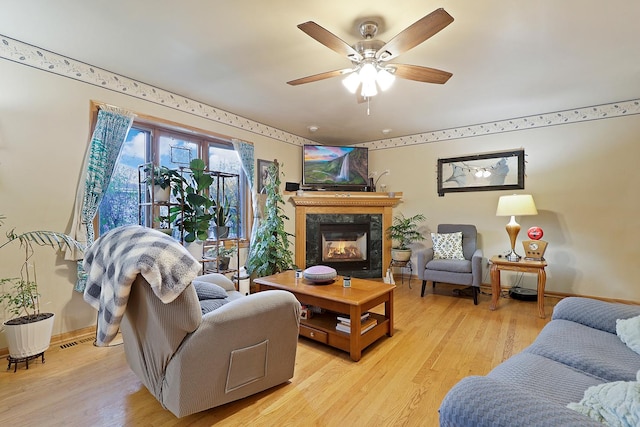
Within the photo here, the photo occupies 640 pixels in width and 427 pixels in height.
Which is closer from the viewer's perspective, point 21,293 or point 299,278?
point 21,293

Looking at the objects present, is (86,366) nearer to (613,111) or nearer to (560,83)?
(560,83)

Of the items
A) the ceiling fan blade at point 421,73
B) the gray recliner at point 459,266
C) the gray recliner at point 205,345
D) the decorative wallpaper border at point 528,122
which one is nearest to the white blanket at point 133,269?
the gray recliner at point 205,345

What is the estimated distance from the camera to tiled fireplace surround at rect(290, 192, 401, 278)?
475 centimetres

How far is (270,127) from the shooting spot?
447 centimetres

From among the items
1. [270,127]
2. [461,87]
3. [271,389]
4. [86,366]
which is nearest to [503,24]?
[461,87]

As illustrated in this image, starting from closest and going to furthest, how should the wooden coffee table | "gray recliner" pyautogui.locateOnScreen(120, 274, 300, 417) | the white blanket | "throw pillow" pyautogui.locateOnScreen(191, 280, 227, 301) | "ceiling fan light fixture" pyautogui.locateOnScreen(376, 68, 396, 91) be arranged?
the white blanket
"gray recliner" pyautogui.locateOnScreen(120, 274, 300, 417)
"throw pillow" pyautogui.locateOnScreen(191, 280, 227, 301)
"ceiling fan light fixture" pyautogui.locateOnScreen(376, 68, 396, 91)
the wooden coffee table

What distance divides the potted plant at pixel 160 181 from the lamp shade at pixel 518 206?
3714mm

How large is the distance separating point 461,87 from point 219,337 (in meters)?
3.18

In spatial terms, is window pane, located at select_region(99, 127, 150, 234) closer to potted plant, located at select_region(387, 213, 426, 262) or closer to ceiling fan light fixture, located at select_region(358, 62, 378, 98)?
ceiling fan light fixture, located at select_region(358, 62, 378, 98)

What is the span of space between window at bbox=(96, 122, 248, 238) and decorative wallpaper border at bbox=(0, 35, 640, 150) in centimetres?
32

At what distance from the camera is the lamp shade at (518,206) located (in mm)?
3445

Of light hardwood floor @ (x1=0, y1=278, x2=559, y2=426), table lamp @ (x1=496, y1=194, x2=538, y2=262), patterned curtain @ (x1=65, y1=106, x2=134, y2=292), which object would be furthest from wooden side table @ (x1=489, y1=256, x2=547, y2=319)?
patterned curtain @ (x1=65, y1=106, x2=134, y2=292)

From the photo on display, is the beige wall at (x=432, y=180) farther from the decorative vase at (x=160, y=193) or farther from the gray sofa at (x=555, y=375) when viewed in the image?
the gray sofa at (x=555, y=375)

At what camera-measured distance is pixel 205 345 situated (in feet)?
4.86
